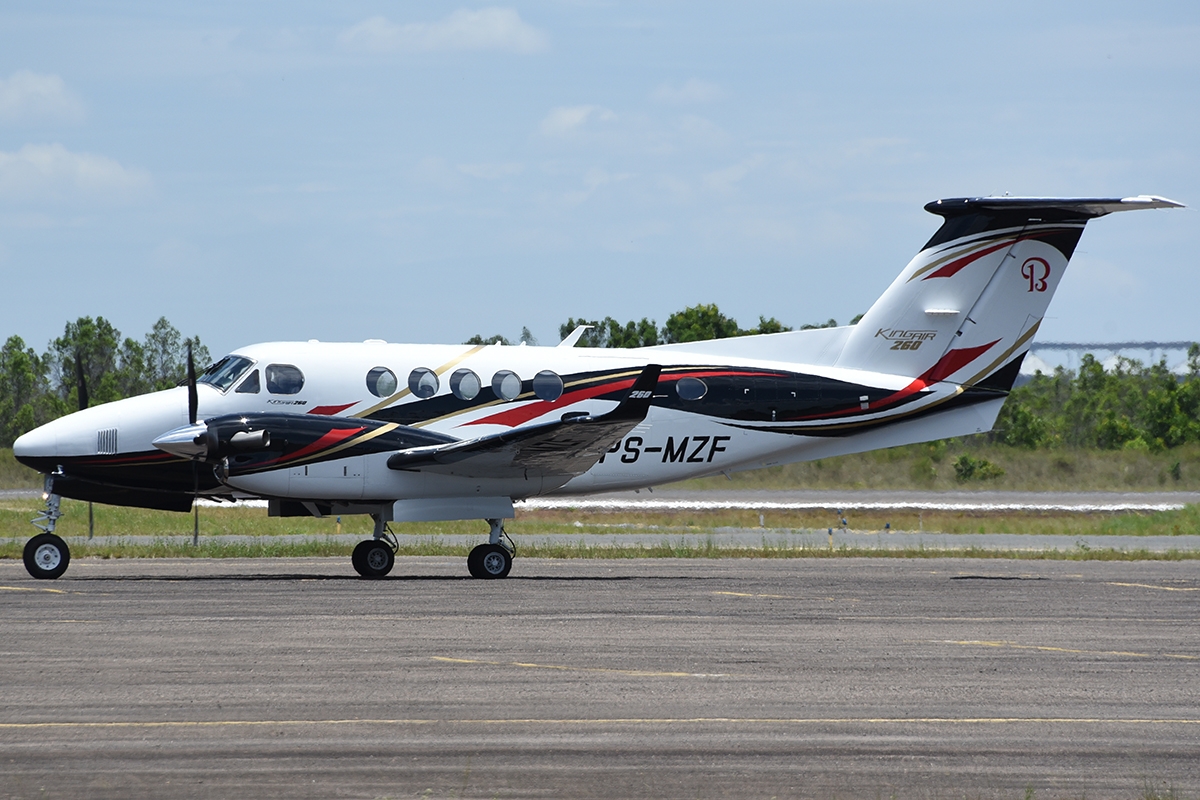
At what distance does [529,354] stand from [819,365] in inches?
214

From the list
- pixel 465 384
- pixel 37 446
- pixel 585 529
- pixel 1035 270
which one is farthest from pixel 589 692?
pixel 585 529

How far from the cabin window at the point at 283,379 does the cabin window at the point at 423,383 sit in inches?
69.1

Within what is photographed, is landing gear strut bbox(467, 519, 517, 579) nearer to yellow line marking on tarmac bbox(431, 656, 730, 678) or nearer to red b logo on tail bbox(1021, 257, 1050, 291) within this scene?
yellow line marking on tarmac bbox(431, 656, 730, 678)

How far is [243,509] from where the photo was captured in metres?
44.5

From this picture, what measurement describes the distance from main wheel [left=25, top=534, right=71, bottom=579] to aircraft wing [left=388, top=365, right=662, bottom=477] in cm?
496

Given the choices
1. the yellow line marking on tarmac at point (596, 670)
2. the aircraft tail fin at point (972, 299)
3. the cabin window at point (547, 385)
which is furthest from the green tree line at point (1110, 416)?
the yellow line marking on tarmac at point (596, 670)

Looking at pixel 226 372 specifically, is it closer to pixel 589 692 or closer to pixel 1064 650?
pixel 589 692

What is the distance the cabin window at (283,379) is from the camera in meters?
20.3

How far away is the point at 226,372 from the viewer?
2034 cm

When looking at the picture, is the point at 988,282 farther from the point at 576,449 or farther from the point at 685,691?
the point at 685,691

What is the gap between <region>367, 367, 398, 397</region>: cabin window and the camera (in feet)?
67.7

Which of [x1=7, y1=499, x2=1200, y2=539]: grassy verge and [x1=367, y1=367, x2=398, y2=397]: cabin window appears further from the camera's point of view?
[x1=7, y1=499, x2=1200, y2=539]: grassy verge

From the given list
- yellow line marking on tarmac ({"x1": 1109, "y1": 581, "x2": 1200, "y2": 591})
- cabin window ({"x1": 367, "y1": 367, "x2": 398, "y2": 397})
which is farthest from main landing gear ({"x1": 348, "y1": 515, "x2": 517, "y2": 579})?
yellow line marking on tarmac ({"x1": 1109, "y1": 581, "x2": 1200, "y2": 591})

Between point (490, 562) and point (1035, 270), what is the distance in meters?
11.1
